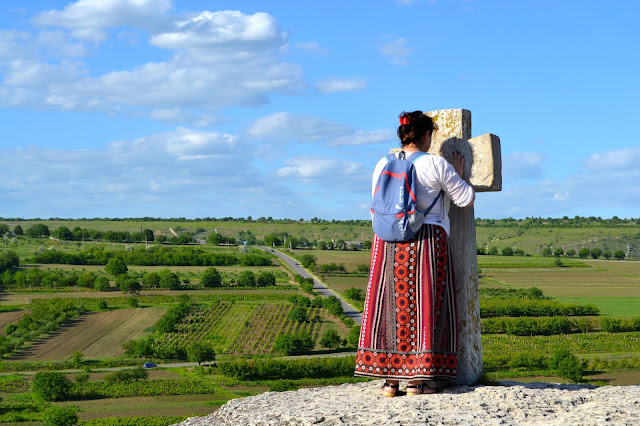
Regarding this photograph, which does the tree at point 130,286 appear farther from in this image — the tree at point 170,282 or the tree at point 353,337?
the tree at point 353,337

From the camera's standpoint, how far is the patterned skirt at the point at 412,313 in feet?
24.8

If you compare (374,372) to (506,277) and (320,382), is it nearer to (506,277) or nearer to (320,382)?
(320,382)

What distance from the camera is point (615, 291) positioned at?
293 feet

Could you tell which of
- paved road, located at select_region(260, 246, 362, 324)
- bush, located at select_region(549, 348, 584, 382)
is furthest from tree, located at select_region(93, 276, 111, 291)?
bush, located at select_region(549, 348, 584, 382)

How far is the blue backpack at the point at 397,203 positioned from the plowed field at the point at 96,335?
57.3 metres

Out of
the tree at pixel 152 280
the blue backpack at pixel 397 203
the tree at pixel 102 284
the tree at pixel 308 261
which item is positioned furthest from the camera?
the tree at pixel 308 261

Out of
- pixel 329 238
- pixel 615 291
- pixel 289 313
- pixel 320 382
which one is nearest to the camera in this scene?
pixel 320 382

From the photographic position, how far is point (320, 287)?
316ft

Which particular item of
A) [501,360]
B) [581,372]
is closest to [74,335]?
Answer: [501,360]

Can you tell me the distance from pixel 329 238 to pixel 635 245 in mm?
62358

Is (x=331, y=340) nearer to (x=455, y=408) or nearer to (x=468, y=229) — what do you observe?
(x=468, y=229)

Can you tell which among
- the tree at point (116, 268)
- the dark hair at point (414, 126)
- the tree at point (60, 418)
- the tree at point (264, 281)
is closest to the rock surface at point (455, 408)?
the dark hair at point (414, 126)

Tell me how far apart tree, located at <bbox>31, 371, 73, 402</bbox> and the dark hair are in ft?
145

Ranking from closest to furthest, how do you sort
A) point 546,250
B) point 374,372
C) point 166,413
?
point 374,372, point 166,413, point 546,250
